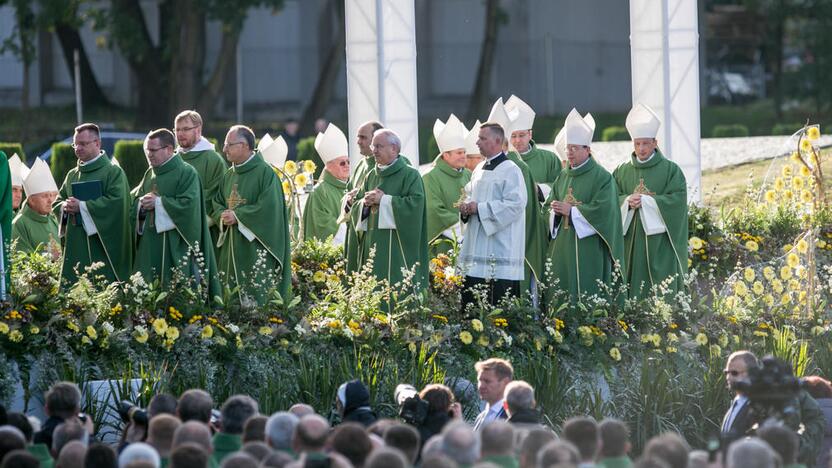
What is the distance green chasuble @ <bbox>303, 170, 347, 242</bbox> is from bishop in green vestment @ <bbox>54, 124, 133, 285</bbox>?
231 centimetres

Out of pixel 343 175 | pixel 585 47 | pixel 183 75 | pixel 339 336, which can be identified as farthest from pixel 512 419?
pixel 585 47

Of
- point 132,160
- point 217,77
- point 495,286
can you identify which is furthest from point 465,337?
point 217,77

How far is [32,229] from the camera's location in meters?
12.8

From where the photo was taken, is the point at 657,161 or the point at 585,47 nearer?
the point at 657,161

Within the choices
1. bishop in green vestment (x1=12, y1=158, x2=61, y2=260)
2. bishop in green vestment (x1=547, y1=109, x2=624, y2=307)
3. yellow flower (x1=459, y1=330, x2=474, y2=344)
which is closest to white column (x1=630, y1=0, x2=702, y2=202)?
bishop in green vestment (x1=547, y1=109, x2=624, y2=307)

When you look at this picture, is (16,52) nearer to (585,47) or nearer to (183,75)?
(183,75)

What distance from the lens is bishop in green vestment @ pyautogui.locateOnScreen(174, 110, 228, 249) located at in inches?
477

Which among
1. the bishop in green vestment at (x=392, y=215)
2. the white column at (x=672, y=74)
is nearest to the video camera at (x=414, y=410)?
the bishop in green vestment at (x=392, y=215)

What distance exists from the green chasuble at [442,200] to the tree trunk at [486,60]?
1864 centimetres

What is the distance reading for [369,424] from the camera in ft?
26.1

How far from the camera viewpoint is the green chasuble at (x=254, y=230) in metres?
11.7

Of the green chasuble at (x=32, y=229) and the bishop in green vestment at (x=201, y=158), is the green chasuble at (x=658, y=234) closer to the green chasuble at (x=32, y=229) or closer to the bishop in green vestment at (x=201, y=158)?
the bishop in green vestment at (x=201, y=158)

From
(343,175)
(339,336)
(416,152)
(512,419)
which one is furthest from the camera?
(416,152)

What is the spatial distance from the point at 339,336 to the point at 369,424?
2.50 meters
